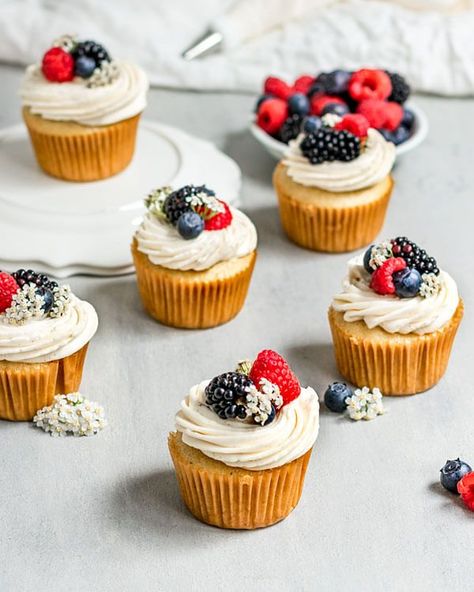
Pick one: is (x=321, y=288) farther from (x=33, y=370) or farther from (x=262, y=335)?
(x=33, y=370)

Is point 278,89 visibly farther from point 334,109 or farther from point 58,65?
point 58,65

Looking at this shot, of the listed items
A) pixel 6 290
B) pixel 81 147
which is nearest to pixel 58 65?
pixel 81 147

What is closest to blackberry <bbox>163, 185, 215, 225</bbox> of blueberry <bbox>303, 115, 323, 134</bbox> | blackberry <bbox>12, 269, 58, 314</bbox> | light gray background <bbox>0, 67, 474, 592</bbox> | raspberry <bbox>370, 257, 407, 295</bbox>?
light gray background <bbox>0, 67, 474, 592</bbox>

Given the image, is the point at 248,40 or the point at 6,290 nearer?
the point at 6,290

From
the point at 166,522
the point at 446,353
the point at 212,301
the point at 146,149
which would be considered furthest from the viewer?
the point at 146,149

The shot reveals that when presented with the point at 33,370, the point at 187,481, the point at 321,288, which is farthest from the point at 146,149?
the point at 187,481

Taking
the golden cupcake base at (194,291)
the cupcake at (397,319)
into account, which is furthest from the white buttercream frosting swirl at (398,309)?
the golden cupcake base at (194,291)
